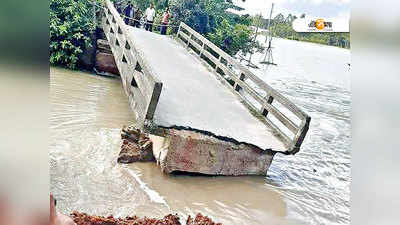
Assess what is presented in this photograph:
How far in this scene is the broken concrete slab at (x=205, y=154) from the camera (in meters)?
4.23

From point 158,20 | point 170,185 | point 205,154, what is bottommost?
point 170,185

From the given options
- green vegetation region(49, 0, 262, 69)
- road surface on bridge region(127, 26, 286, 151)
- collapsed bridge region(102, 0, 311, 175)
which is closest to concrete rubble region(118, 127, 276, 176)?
collapsed bridge region(102, 0, 311, 175)

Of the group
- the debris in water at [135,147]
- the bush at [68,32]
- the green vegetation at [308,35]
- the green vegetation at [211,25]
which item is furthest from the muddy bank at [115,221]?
the green vegetation at [211,25]

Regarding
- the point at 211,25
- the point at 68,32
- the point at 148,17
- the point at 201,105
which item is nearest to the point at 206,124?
the point at 201,105

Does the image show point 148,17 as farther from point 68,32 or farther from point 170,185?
point 170,185

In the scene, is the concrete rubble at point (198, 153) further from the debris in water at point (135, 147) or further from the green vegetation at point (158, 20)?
the green vegetation at point (158, 20)

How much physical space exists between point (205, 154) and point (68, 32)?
7557 mm

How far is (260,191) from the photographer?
4535 millimetres

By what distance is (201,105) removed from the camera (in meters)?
5.37

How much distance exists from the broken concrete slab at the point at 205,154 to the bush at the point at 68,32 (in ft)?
21.4

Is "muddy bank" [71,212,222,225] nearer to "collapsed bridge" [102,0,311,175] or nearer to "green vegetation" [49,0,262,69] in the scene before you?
"collapsed bridge" [102,0,311,175]
